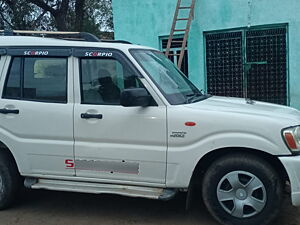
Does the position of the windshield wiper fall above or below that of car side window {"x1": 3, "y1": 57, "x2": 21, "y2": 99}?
below

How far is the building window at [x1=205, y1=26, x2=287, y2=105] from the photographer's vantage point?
9.66 metres

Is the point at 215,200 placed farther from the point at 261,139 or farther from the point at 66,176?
the point at 66,176

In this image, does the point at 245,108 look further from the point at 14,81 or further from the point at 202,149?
the point at 14,81

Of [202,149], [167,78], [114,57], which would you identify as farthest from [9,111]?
[202,149]

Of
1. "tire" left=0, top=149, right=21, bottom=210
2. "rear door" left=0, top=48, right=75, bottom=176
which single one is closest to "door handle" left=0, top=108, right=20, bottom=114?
"rear door" left=0, top=48, right=75, bottom=176

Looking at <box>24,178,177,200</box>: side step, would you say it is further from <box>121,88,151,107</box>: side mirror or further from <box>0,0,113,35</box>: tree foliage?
<box>0,0,113,35</box>: tree foliage

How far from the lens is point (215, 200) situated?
4.05m

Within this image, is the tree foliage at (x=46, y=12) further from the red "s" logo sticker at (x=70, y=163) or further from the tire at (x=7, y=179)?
the red "s" logo sticker at (x=70, y=163)

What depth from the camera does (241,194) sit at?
13.0 ft

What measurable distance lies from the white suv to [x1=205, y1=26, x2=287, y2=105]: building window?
18.2 ft

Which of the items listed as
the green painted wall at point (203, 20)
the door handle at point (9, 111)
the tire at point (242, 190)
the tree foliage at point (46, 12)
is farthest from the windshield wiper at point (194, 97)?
the tree foliage at point (46, 12)

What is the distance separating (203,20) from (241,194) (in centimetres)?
726

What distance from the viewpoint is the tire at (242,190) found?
153 inches

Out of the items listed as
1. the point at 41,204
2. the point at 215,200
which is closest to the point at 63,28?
the point at 41,204
